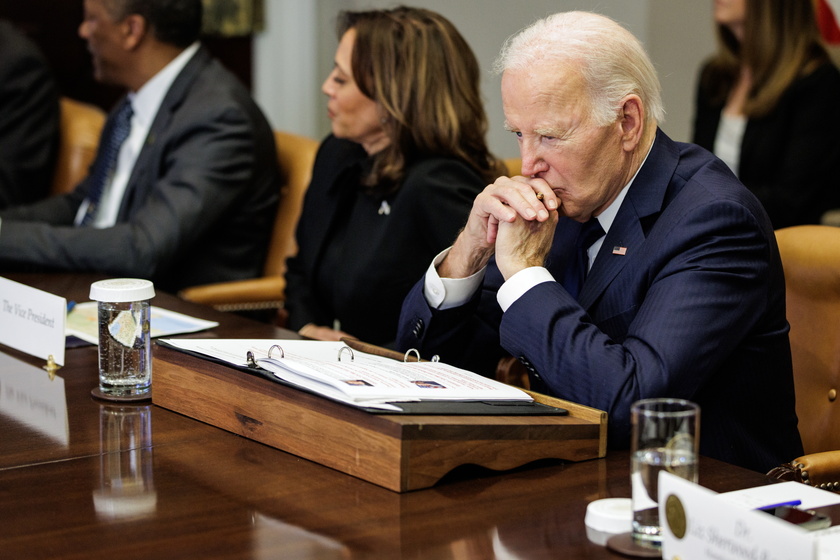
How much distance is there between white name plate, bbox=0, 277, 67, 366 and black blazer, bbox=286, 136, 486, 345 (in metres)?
0.84

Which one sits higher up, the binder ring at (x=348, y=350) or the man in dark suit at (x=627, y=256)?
the man in dark suit at (x=627, y=256)

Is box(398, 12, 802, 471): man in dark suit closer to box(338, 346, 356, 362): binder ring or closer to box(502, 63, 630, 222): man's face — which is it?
box(502, 63, 630, 222): man's face

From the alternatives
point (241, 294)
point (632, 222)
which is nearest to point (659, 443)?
point (632, 222)

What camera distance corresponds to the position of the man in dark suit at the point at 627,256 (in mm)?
1548

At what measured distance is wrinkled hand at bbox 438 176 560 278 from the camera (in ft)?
5.71

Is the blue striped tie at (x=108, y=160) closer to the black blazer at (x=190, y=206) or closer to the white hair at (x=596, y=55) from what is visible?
the black blazer at (x=190, y=206)

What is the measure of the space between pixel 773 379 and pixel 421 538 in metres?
0.78

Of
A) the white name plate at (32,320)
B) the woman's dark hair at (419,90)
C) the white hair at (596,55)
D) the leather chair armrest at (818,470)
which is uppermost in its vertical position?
the white hair at (596,55)

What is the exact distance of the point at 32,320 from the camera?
1.92 metres

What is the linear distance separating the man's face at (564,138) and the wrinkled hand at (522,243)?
2.6 inches

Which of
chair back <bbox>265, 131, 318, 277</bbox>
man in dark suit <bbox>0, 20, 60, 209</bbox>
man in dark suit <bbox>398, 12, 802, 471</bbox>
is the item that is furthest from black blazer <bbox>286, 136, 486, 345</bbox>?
man in dark suit <bbox>0, 20, 60, 209</bbox>

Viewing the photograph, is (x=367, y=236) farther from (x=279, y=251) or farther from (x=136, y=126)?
(x=136, y=126)

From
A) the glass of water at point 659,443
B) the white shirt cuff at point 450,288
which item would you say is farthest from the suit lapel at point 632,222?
the glass of water at point 659,443

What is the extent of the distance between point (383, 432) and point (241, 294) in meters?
1.86
